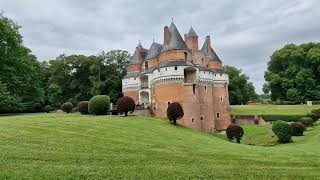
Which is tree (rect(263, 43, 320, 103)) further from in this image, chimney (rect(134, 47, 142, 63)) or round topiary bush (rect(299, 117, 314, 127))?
chimney (rect(134, 47, 142, 63))

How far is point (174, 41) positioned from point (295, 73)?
35939mm

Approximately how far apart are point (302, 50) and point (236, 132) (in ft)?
144

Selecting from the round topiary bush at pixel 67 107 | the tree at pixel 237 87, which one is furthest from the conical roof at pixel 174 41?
the tree at pixel 237 87

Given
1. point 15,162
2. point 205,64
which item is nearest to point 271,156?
point 15,162

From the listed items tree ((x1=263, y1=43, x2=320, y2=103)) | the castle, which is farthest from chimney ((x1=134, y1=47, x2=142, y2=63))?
tree ((x1=263, y1=43, x2=320, y2=103))

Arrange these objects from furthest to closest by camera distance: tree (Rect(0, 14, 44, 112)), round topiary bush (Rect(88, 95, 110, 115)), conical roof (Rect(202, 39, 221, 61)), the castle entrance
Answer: the castle entrance
conical roof (Rect(202, 39, 221, 61))
tree (Rect(0, 14, 44, 112))
round topiary bush (Rect(88, 95, 110, 115))

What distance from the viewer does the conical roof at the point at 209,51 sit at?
172 ft

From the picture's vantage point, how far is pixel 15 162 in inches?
524

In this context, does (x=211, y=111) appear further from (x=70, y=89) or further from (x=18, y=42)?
(x=70, y=89)

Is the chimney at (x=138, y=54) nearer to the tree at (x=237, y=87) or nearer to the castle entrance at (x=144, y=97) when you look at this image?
the castle entrance at (x=144, y=97)

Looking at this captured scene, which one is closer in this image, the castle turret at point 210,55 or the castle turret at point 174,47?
the castle turret at point 174,47

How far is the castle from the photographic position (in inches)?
1690

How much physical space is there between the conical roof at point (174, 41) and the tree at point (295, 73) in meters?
32.3

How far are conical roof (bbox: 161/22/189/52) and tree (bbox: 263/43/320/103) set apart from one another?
32335mm
